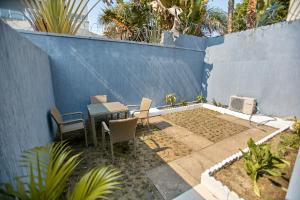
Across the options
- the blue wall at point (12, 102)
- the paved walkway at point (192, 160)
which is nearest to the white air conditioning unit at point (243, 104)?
the paved walkway at point (192, 160)

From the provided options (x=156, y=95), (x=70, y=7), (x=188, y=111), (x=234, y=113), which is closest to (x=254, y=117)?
(x=234, y=113)

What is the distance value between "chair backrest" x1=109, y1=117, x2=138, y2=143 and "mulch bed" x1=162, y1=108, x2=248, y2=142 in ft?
7.92

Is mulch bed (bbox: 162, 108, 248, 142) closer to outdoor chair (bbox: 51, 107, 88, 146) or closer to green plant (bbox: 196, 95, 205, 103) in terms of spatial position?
green plant (bbox: 196, 95, 205, 103)

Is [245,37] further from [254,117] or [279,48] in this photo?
[254,117]

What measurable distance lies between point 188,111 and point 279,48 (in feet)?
13.5

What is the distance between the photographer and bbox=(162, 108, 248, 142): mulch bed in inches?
183

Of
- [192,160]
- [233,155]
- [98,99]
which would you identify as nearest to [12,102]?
[192,160]

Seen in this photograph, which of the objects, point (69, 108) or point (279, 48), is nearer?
point (69, 108)

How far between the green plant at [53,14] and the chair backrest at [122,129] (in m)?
3.94

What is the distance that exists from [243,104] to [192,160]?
4.40 metres

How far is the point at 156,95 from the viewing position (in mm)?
6918

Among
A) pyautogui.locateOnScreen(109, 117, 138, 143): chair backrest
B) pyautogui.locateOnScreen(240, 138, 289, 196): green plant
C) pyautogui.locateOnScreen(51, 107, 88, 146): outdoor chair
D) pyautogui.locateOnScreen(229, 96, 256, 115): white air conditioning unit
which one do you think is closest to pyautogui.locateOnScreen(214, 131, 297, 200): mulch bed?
pyautogui.locateOnScreen(240, 138, 289, 196): green plant

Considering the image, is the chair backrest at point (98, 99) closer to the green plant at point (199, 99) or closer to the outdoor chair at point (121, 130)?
the outdoor chair at point (121, 130)

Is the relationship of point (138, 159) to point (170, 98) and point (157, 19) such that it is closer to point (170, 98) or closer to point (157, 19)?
point (170, 98)
